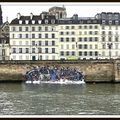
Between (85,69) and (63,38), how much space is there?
15891 millimetres

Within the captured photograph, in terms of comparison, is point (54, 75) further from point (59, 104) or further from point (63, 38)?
point (59, 104)

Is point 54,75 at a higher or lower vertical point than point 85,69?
lower

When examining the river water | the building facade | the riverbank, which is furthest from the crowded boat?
the river water

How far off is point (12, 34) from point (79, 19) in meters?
8.84

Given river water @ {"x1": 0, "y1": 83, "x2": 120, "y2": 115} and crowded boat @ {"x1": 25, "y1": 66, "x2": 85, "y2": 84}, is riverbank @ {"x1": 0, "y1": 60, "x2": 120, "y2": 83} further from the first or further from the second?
river water @ {"x1": 0, "y1": 83, "x2": 120, "y2": 115}

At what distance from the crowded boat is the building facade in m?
13.5

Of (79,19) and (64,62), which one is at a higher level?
(79,19)

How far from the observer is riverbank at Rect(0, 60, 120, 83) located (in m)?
40.7

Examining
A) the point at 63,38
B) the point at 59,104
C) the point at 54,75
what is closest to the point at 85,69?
the point at 54,75

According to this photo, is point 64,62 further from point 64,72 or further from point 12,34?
point 12,34

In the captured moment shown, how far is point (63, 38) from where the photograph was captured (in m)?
56.5

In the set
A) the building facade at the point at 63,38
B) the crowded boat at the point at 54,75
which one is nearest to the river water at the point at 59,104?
the crowded boat at the point at 54,75

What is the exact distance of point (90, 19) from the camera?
56.6 m

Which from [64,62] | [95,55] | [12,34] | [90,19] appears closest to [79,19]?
[90,19]
